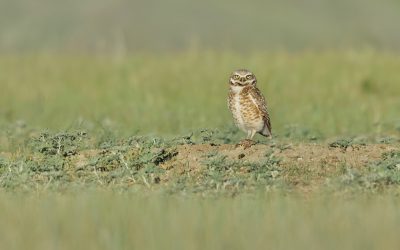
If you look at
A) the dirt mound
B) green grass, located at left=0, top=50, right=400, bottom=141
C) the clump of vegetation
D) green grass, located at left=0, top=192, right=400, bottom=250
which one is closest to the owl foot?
the dirt mound

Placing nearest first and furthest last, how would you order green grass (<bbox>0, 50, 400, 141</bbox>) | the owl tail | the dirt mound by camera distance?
1. the dirt mound
2. the owl tail
3. green grass (<bbox>0, 50, 400, 141</bbox>)

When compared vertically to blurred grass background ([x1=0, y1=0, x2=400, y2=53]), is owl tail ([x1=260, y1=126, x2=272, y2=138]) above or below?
below

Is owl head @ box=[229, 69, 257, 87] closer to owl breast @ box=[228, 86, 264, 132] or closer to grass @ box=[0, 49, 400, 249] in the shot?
owl breast @ box=[228, 86, 264, 132]

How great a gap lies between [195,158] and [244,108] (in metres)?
0.99

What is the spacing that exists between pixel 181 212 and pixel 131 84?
35.5 feet

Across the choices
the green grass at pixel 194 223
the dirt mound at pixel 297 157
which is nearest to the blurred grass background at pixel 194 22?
the dirt mound at pixel 297 157

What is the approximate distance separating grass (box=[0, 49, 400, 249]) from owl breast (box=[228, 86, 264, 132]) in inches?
12.2

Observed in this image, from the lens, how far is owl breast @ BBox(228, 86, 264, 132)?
1009 centimetres

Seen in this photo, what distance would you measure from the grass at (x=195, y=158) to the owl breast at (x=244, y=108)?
309mm

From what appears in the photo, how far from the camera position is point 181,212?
6.41 meters

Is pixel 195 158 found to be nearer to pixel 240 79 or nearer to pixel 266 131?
pixel 240 79

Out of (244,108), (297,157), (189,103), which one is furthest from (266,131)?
(189,103)

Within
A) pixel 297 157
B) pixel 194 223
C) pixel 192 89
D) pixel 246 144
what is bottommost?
pixel 194 223

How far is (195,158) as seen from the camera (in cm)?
931
